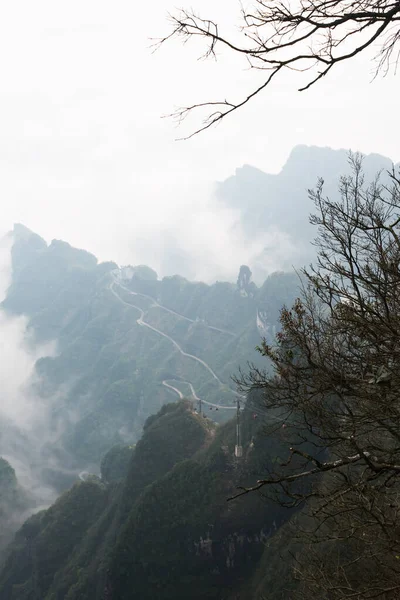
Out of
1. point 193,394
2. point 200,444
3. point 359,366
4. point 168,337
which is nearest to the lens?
point 359,366

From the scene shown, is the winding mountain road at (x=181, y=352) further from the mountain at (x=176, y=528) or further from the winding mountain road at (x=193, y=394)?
the mountain at (x=176, y=528)

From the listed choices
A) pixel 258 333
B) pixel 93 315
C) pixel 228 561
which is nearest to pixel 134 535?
pixel 228 561

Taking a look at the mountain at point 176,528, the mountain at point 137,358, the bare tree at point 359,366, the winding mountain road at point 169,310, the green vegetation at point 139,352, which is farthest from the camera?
the winding mountain road at point 169,310

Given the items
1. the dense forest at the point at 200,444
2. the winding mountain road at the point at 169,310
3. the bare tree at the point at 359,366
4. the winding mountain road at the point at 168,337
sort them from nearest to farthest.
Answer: the bare tree at the point at 359,366, the dense forest at the point at 200,444, the winding mountain road at the point at 168,337, the winding mountain road at the point at 169,310

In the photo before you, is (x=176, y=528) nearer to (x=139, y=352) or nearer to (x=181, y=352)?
(x=181, y=352)

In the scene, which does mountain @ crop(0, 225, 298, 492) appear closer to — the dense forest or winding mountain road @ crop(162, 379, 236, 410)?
winding mountain road @ crop(162, 379, 236, 410)

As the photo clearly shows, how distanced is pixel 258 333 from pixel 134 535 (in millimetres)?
70211

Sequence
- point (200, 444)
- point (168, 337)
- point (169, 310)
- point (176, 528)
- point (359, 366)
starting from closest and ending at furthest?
point (359, 366), point (176, 528), point (200, 444), point (168, 337), point (169, 310)

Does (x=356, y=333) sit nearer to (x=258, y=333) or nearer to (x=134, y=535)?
(x=134, y=535)

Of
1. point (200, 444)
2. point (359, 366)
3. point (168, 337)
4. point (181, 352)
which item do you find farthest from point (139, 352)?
point (359, 366)

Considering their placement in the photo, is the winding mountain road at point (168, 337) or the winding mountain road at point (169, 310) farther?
the winding mountain road at point (169, 310)

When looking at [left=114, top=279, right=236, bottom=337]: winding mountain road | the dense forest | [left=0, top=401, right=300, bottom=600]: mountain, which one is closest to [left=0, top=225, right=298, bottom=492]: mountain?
[left=114, top=279, right=236, bottom=337]: winding mountain road

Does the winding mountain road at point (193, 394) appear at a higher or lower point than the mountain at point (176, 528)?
higher

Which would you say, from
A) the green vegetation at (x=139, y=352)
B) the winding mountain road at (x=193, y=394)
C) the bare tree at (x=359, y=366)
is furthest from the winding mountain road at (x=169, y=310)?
the bare tree at (x=359, y=366)
